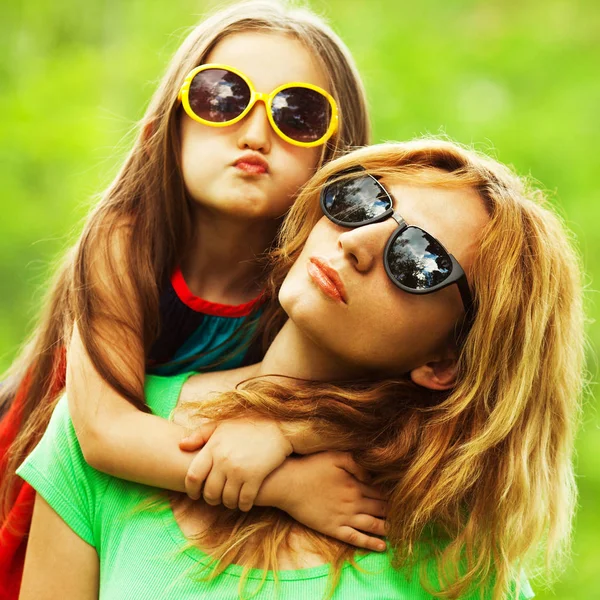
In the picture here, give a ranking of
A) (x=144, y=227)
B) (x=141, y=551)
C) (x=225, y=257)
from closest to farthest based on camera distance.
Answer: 1. (x=141, y=551)
2. (x=144, y=227)
3. (x=225, y=257)

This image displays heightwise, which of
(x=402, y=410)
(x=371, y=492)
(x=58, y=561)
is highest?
(x=402, y=410)

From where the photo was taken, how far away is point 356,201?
2223 millimetres

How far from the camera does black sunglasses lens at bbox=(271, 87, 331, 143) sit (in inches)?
102

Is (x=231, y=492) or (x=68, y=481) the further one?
(x=68, y=481)

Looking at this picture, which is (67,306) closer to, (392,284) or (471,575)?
(392,284)

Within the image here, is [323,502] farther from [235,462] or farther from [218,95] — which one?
[218,95]

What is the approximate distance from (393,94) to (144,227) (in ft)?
23.6

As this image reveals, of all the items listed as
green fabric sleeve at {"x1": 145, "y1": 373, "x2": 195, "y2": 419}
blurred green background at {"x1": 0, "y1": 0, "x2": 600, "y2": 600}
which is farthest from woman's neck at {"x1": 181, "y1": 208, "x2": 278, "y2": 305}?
blurred green background at {"x1": 0, "y1": 0, "x2": 600, "y2": 600}

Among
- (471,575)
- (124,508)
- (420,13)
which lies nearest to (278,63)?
(124,508)

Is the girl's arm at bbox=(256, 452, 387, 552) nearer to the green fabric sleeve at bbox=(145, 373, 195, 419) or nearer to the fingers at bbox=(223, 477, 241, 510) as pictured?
the fingers at bbox=(223, 477, 241, 510)

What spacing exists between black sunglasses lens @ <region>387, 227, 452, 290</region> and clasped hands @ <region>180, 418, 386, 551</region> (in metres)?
0.48

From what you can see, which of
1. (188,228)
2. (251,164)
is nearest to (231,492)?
(251,164)

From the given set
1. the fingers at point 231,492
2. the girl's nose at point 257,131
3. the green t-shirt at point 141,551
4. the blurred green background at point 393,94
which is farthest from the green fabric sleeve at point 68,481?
the blurred green background at point 393,94

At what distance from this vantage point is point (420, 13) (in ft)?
38.7
